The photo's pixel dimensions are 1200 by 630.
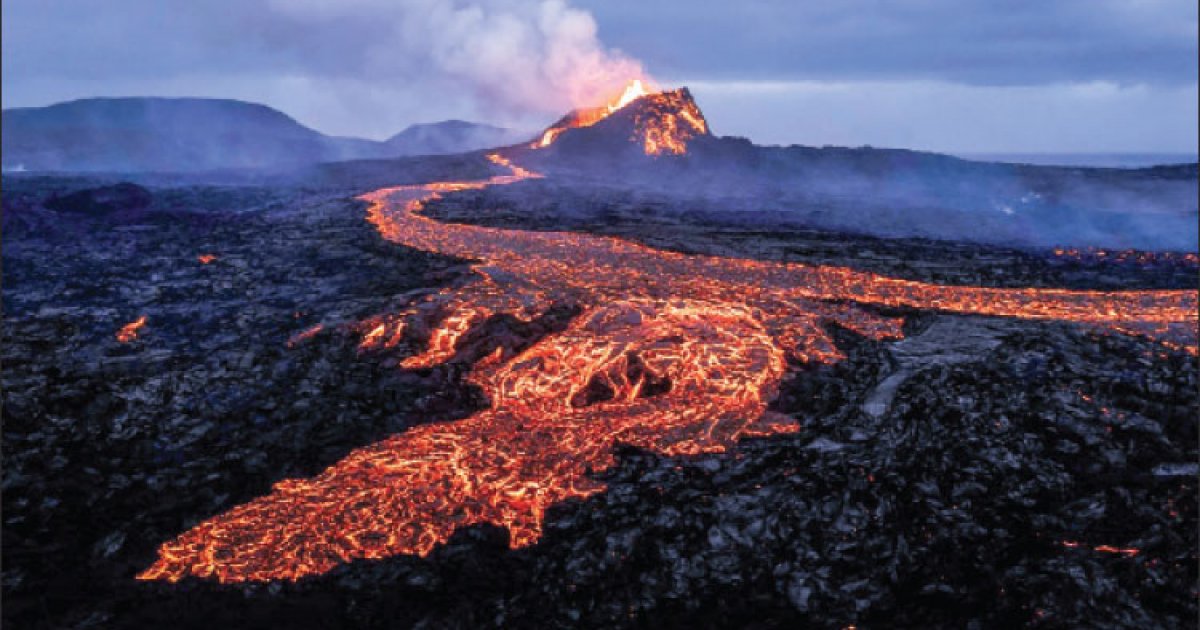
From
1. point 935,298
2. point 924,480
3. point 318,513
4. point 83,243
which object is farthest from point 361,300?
point 83,243

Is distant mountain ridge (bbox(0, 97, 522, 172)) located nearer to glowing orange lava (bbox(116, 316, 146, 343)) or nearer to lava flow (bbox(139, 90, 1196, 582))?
glowing orange lava (bbox(116, 316, 146, 343))

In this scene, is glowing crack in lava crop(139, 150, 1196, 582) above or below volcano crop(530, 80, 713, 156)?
below

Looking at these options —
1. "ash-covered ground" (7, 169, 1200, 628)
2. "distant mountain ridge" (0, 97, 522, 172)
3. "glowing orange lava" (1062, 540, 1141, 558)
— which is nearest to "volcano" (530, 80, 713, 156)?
"distant mountain ridge" (0, 97, 522, 172)

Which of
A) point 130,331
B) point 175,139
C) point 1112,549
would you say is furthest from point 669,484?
point 175,139

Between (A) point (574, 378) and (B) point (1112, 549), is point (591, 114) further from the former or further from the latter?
(B) point (1112, 549)

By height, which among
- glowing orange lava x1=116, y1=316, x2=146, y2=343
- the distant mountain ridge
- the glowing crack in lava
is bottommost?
the glowing crack in lava

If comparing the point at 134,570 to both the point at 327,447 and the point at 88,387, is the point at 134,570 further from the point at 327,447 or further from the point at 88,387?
the point at 88,387

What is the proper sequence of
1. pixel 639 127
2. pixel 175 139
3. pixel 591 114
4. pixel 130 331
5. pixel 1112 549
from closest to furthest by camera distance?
pixel 1112 549
pixel 130 331
pixel 639 127
pixel 591 114
pixel 175 139
